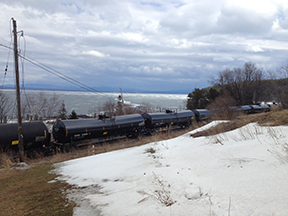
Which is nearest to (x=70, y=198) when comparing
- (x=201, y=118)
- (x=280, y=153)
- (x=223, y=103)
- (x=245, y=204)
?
(x=245, y=204)

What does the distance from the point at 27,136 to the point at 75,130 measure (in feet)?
13.2

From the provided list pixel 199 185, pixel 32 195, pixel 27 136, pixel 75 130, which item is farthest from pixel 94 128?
pixel 199 185

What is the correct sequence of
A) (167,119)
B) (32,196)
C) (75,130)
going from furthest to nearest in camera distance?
(167,119) → (75,130) → (32,196)

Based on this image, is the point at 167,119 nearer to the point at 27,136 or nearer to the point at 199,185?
the point at 27,136

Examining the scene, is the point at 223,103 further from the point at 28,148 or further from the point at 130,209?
the point at 130,209

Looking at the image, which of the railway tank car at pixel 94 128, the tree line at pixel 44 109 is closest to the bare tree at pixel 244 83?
the tree line at pixel 44 109

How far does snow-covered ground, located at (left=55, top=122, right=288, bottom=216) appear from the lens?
4.41 metres

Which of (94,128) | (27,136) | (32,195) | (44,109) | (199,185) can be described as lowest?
(32,195)

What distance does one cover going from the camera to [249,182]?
516 centimetres

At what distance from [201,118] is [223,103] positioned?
18.4ft

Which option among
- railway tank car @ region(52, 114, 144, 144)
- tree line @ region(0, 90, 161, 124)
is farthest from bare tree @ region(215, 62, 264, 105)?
railway tank car @ region(52, 114, 144, 144)

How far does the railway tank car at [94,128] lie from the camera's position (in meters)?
19.6

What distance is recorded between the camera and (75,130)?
19844mm

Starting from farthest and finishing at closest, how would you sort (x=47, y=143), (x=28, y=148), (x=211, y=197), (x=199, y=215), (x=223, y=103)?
(x=223, y=103)
(x=47, y=143)
(x=28, y=148)
(x=211, y=197)
(x=199, y=215)
